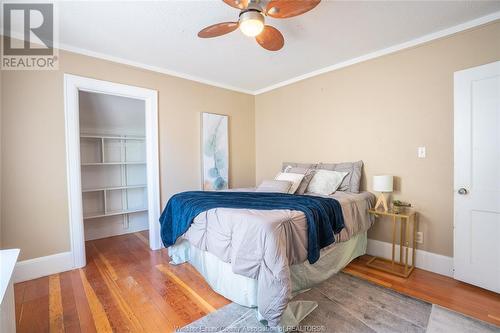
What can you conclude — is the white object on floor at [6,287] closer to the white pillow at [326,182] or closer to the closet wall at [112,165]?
the closet wall at [112,165]

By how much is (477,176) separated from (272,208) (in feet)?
6.14

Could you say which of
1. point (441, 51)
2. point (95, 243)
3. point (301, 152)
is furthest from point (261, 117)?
point (95, 243)

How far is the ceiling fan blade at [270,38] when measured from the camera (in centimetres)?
193

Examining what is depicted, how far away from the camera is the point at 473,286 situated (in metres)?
2.15

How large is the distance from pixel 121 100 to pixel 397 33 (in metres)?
3.62

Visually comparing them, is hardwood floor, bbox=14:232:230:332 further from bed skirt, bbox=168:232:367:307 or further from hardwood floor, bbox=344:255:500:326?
hardwood floor, bbox=344:255:500:326

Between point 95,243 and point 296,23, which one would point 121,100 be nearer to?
point 95,243

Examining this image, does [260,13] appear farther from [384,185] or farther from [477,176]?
[477,176]

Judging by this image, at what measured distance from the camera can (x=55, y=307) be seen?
1.92m

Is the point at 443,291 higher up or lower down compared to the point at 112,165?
lower down

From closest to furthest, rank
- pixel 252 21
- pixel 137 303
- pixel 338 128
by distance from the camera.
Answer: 1. pixel 252 21
2. pixel 137 303
3. pixel 338 128

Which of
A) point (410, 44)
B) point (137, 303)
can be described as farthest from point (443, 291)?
point (137, 303)

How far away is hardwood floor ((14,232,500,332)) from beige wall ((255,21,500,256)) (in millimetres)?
514

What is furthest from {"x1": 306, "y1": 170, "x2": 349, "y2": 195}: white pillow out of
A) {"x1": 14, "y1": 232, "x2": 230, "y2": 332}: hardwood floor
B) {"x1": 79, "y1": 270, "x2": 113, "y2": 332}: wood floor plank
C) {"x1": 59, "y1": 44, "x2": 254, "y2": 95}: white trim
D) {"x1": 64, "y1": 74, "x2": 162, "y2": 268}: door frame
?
{"x1": 64, "y1": 74, "x2": 162, "y2": 268}: door frame
